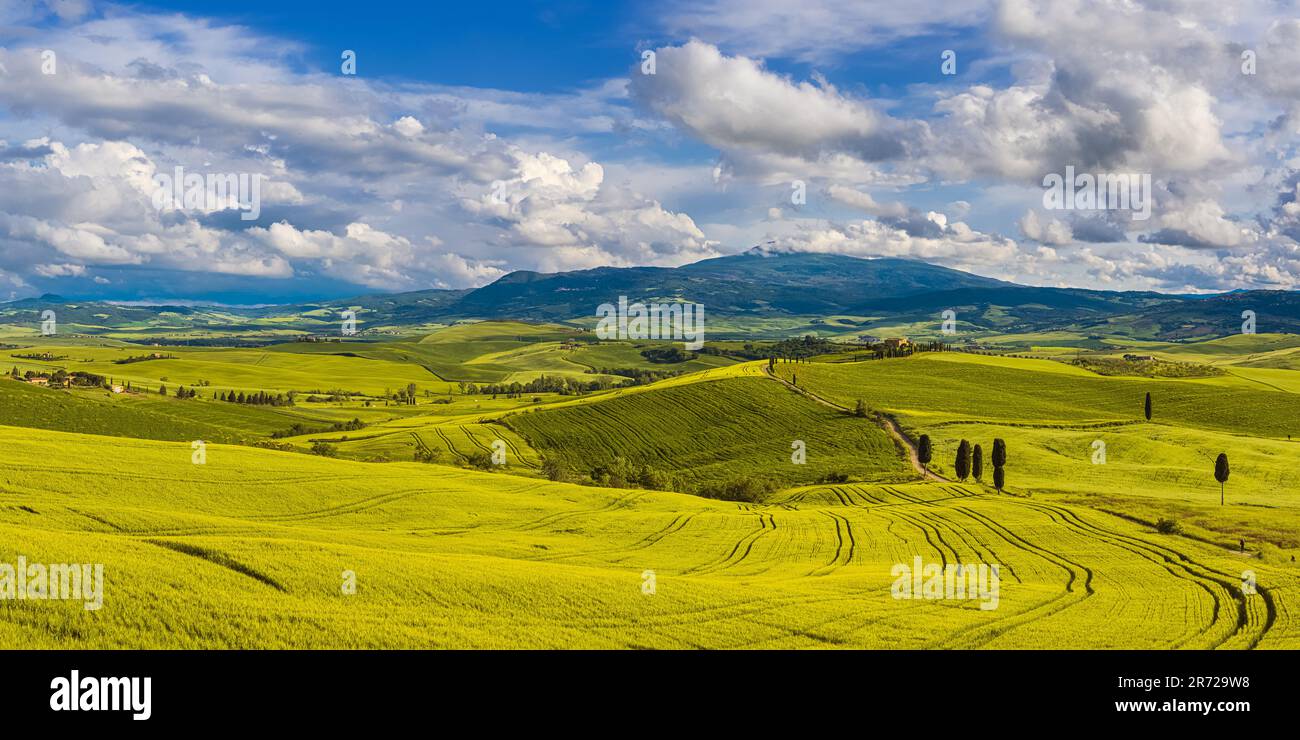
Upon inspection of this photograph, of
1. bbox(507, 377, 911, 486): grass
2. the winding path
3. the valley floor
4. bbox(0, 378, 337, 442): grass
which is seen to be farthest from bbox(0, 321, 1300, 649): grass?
the winding path

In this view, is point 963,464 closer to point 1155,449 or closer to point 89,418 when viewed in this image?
point 1155,449

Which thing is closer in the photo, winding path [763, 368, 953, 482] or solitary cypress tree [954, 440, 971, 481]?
solitary cypress tree [954, 440, 971, 481]

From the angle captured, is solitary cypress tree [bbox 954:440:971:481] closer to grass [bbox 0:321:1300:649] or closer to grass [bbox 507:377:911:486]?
grass [bbox 0:321:1300:649]

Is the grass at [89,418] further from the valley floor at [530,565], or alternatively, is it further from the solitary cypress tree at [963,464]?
the solitary cypress tree at [963,464]

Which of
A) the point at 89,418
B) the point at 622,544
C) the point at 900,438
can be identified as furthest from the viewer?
the point at 900,438

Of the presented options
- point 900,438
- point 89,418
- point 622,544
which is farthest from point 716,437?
point 89,418

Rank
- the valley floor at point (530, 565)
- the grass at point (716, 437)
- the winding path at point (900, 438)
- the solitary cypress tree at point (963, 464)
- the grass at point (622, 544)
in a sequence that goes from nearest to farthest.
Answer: the valley floor at point (530, 565), the grass at point (622, 544), the solitary cypress tree at point (963, 464), the winding path at point (900, 438), the grass at point (716, 437)

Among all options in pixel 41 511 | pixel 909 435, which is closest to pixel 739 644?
pixel 41 511

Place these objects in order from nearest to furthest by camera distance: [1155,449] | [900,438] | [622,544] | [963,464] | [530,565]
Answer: [530,565] → [622,544] → [963,464] → [1155,449] → [900,438]

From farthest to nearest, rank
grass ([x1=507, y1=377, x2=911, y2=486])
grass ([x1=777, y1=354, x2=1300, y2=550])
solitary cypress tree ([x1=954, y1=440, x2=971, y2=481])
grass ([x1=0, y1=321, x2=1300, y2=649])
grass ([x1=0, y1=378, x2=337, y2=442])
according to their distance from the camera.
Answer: grass ([x1=507, y1=377, x2=911, y2=486]) < grass ([x1=0, y1=378, x2=337, y2=442]) < solitary cypress tree ([x1=954, y1=440, x2=971, y2=481]) < grass ([x1=777, y1=354, x2=1300, y2=550]) < grass ([x1=0, y1=321, x2=1300, y2=649])

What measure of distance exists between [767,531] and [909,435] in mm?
100968

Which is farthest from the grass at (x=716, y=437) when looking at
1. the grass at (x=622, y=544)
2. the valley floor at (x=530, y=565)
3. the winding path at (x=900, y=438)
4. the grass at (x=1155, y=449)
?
the valley floor at (x=530, y=565)

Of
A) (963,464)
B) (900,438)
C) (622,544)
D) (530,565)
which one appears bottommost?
(963,464)
